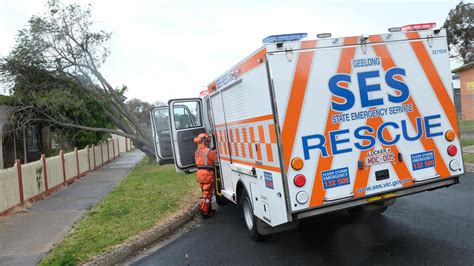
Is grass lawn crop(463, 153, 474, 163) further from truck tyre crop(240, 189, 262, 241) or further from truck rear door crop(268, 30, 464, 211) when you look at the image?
truck tyre crop(240, 189, 262, 241)

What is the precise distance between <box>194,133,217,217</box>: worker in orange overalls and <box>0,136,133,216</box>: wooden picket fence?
4303 mm

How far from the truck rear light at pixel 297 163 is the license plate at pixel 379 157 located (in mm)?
819

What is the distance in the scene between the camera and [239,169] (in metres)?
6.11

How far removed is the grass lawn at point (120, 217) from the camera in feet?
19.5

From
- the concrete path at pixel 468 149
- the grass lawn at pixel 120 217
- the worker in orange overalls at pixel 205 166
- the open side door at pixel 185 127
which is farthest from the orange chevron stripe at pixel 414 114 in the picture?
the concrete path at pixel 468 149

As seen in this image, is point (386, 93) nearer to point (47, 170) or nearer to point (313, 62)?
point (313, 62)

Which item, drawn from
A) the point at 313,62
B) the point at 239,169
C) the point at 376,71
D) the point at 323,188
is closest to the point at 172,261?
the point at 239,169

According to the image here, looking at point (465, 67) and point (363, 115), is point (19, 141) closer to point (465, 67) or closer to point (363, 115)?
point (363, 115)

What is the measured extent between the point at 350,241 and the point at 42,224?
226 inches

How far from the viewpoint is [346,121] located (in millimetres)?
4816

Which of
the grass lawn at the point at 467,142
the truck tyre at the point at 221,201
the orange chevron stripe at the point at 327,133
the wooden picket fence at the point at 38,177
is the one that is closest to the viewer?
the orange chevron stripe at the point at 327,133

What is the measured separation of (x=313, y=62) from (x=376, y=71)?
2.61 ft

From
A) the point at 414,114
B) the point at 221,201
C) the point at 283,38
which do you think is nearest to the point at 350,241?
the point at 414,114

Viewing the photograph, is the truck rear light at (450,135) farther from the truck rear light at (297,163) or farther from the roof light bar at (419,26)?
Answer: the truck rear light at (297,163)
